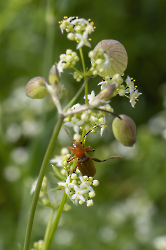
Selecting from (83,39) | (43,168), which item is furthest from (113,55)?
(43,168)

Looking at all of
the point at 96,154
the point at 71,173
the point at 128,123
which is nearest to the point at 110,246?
the point at 96,154

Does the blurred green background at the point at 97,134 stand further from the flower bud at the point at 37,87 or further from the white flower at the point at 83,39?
the white flower at the point at 83,39

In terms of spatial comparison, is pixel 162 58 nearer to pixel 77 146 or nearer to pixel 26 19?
pixel 26 19

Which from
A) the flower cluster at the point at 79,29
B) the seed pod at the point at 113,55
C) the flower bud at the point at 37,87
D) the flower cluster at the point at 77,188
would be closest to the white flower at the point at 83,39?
the flower cluster at the point at 79,29

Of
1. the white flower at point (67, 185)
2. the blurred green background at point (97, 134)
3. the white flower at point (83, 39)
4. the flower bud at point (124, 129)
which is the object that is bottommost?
the blurred green background at point (97, 134)

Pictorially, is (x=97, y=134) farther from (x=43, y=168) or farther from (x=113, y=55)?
(x=43, y=168)

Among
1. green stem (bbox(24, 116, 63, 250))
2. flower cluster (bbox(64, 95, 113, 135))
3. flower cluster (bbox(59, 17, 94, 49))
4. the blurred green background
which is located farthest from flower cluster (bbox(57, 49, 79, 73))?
the blurred green background

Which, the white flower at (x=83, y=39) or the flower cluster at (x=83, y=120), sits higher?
the white flower at (x=83, y=39)
